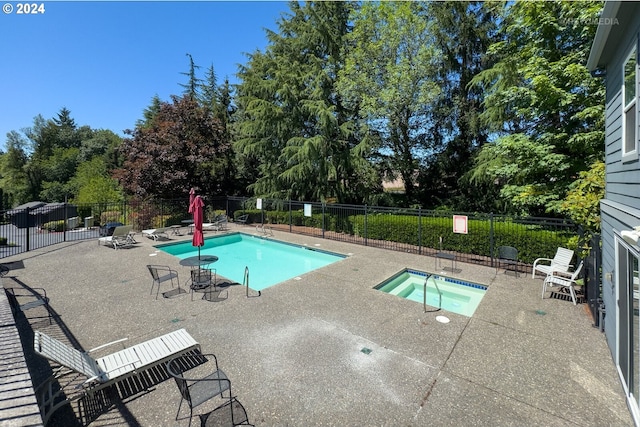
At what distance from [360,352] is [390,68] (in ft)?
46.7

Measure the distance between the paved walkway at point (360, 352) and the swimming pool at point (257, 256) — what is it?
269 centimetres

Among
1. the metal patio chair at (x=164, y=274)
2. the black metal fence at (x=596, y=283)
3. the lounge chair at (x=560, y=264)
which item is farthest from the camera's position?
the metal patio chair at (x=164, y=274)

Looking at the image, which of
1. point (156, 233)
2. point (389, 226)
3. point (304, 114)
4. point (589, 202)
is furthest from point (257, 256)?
point (589, 202)

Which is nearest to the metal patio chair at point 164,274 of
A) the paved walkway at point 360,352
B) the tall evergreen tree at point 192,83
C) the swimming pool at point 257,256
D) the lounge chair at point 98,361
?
the paved walkway at point 360,352

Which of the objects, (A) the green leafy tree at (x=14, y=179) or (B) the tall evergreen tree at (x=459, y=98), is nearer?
(B) the tall evergreen tree at (x=459, y=98)

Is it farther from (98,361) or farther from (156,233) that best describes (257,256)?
(98,361)

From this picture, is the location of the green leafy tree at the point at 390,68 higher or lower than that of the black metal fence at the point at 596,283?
higher

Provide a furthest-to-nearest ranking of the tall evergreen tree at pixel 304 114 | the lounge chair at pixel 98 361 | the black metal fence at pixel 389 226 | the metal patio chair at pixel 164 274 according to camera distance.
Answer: the tall evergreen tree at pixel 304 114
the black metal fence at pixel 389 226
the metal patio chair at pixel 164 274
the lounge chair at pixel 98 361

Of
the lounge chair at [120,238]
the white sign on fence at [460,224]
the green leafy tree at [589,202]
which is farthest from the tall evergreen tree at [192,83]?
the green leafy tree at [589,202]

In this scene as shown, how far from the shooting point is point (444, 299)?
7512 mm

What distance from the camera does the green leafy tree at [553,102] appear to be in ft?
Result: 29.9

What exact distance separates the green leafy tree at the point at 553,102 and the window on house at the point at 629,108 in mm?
5316

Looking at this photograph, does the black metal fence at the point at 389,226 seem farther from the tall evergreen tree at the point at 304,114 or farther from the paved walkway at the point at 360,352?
the tall evergreen tree at the point at 304,114

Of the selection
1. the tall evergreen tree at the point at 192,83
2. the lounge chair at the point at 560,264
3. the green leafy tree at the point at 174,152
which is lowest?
the lounge chair at the point at 560,264
